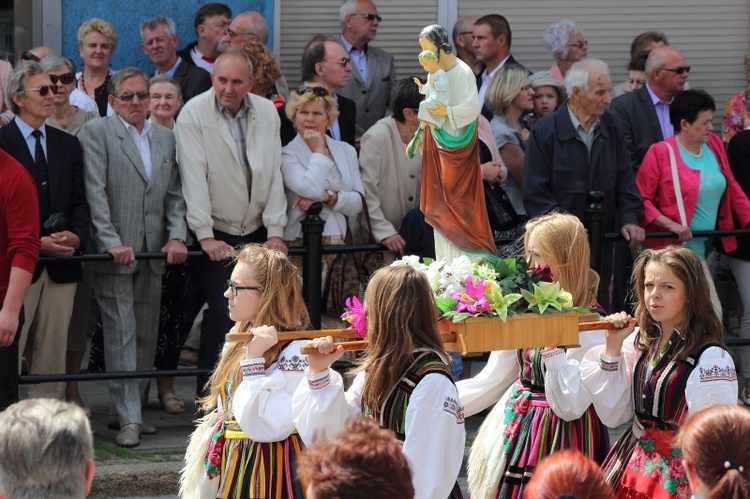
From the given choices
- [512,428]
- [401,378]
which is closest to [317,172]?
[512,428]

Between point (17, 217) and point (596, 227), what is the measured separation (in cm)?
347

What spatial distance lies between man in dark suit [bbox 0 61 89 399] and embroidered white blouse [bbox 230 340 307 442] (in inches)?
111

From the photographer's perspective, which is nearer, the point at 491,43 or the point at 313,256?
the point at 313,256

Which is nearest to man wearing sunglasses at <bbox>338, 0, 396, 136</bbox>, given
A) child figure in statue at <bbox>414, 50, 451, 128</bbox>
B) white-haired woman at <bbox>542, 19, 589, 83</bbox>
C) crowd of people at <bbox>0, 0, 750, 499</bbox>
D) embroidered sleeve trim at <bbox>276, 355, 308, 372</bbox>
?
crowd of people at <bbox>0, 0, 750, 499</bbox>

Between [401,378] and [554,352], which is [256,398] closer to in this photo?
[401,378]

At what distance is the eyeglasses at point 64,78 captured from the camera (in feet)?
27.0

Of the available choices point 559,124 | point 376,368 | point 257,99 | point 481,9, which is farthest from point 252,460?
point 481,9

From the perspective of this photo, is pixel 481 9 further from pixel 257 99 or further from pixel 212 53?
pixel 257 99

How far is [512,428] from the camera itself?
5.85 metres

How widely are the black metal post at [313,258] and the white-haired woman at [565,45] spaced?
3357 mm

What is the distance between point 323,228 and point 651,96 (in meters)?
3.09

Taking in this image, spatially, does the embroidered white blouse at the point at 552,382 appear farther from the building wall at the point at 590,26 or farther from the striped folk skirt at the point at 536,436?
the building wall at the point at 590,26

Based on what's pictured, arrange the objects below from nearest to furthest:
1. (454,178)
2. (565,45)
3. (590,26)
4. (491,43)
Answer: (454,178), (491,43), (565,45), (590,26)

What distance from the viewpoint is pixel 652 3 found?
440 inches
